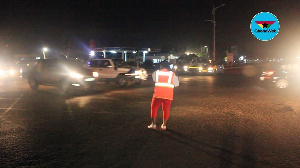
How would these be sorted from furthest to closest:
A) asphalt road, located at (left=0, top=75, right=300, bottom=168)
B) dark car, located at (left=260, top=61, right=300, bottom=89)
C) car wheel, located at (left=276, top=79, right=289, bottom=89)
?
car wheel, located at (left=276, top=79, right=289, bottom=89)
dark car, located at (left=260, top=61, right=300, bottom=89)
asphalt road, located at (left=0, top=75, right=300, bottom=168)

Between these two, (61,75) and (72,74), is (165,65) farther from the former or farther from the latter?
(61,75)

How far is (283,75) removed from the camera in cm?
1753

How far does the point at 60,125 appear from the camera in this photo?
829 cm

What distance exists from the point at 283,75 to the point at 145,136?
13119mm

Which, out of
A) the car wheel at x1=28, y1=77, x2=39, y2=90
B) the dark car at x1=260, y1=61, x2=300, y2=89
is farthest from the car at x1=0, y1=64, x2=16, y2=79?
the dark car at x1=260, y1=61, x2=300, y2=89

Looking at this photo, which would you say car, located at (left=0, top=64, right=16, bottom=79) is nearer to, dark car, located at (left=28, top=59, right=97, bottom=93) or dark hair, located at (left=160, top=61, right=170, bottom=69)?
dark car, located at (left=28, top=59, right=97, bottom=93)

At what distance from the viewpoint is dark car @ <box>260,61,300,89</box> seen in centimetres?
1731

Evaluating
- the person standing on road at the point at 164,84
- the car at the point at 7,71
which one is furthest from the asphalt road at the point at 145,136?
the car at the point at 7,71

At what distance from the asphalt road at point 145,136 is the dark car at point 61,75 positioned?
13.7ft

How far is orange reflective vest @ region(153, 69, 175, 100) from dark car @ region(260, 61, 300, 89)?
12154mm

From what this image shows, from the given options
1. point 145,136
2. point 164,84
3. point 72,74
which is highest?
point 72,74

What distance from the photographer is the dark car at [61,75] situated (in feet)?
53.1

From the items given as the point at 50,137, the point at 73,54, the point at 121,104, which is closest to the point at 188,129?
the point at 50,137

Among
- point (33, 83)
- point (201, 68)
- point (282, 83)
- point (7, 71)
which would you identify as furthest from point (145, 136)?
point (7, 71)
